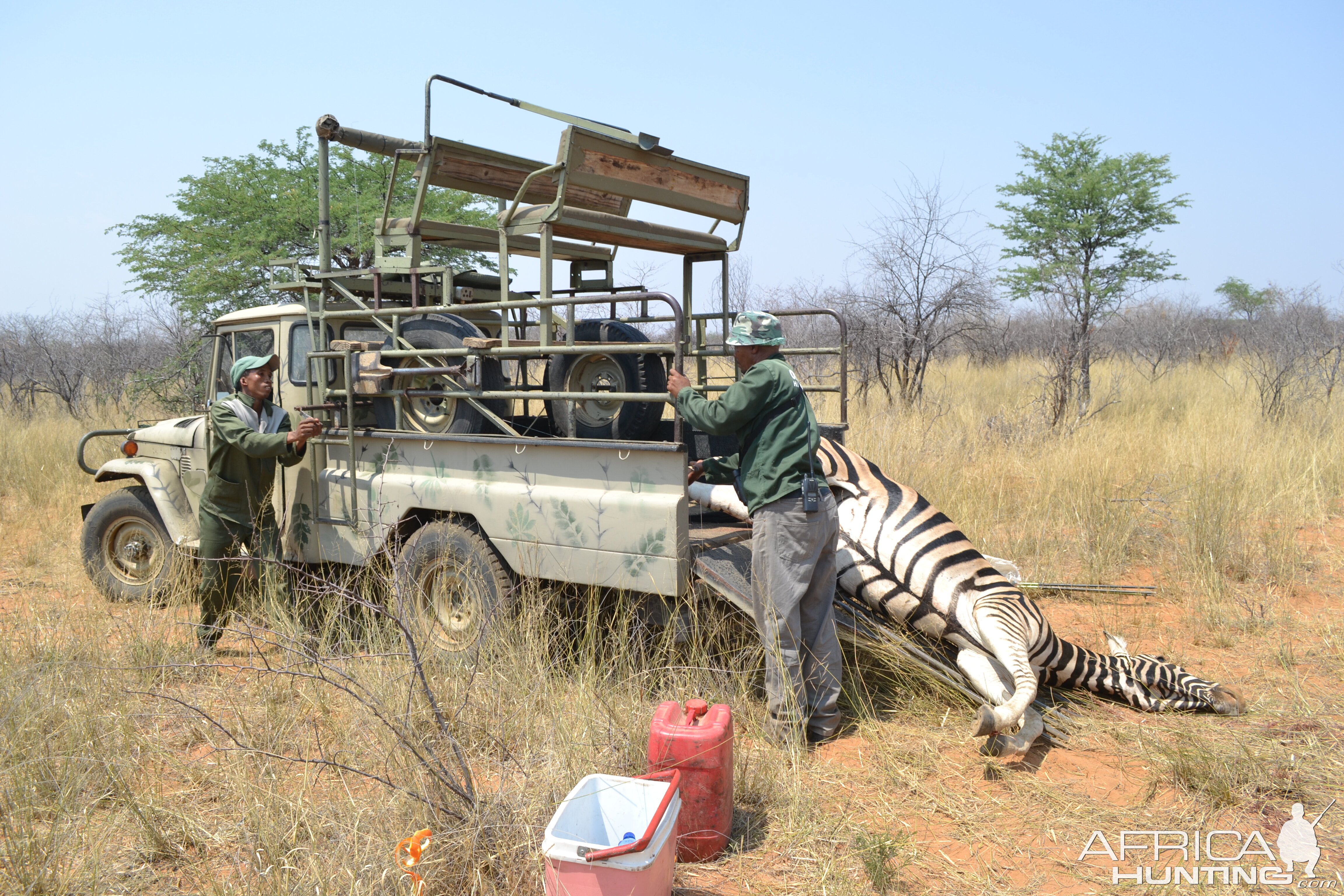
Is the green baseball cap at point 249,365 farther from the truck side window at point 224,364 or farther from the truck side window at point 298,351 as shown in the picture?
the truck side window at point 224,364

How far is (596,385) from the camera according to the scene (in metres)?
5.49

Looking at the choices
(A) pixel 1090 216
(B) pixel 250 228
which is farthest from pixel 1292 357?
(B) pixel 250 228

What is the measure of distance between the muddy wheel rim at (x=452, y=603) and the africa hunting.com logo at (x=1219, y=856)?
3.13m

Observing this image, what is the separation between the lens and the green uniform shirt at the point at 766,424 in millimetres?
4117

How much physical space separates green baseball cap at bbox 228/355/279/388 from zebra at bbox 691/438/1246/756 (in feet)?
9.12

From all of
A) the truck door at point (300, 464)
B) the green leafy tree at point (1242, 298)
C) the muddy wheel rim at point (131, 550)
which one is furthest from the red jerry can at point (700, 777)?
the green leafy tree at point (1242, 298)

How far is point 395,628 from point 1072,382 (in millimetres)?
11271

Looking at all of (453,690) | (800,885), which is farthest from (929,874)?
(453,690)

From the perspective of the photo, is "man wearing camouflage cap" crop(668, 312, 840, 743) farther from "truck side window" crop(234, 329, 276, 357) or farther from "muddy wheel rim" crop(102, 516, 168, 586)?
"muddy wheel rim" crop(102, 516, 168, 586)

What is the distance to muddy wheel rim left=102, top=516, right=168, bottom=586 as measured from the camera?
6695 millimetres

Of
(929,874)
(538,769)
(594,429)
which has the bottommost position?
(929,874)

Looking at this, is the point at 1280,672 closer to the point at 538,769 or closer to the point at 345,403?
the point at 538,769

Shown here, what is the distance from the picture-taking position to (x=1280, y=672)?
5.18 m

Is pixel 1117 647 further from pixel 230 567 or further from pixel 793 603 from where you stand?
pixel 230 567
